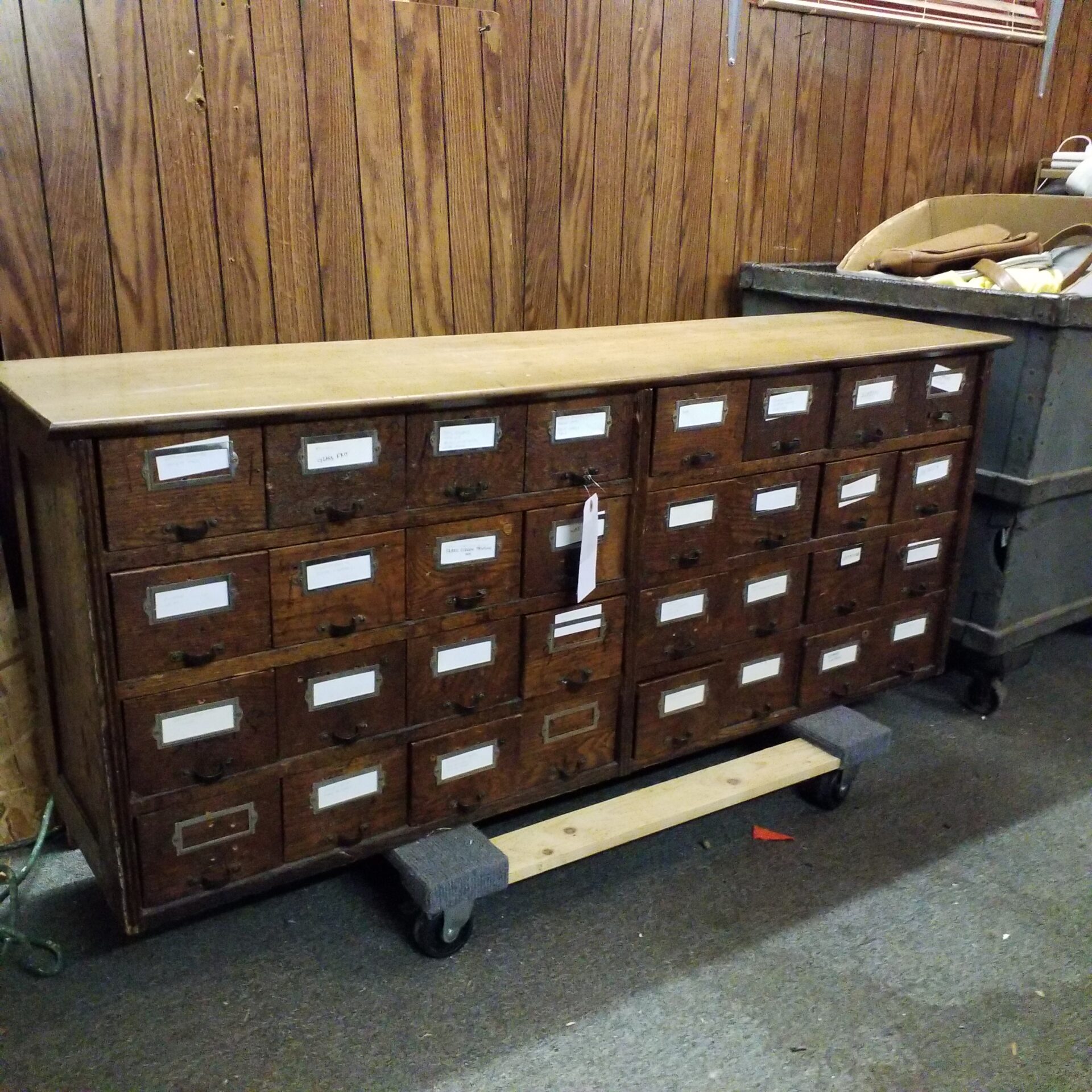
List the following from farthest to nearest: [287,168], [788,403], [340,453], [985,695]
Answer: [985,695] < [287,168] < [788,403] < [340,453]

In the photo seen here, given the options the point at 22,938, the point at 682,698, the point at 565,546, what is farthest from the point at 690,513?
the point at 22,938

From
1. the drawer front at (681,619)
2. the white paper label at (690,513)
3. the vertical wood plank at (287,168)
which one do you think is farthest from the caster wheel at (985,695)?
the vertical wood plank at (287,168)

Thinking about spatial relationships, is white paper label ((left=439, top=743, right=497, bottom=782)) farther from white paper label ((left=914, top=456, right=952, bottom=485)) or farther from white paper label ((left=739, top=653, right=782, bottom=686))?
white paper label ((left=914, top=456, right=952, bottom=485))

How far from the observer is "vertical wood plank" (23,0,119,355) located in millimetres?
1752

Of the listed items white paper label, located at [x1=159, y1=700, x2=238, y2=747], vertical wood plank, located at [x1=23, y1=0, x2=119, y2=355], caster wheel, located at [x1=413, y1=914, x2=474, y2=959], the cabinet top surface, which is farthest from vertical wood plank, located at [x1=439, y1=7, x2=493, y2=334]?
caster wheel, located at [x1=413, y1=914, x2=474, y2=959]

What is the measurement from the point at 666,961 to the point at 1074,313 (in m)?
1.52

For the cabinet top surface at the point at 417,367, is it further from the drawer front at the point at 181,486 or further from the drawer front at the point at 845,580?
the drawer front at the point at 845,580

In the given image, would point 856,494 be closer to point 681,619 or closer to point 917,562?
point 917,562

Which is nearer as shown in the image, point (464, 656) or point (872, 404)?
point (464, 656)

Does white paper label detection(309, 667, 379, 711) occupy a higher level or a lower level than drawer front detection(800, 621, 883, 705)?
higher

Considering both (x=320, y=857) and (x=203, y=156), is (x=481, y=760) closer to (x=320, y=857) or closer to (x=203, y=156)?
(x=320, y=857)

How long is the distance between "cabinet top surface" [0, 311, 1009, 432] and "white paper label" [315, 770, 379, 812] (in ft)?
1.86

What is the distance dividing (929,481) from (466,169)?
→ 113 cm

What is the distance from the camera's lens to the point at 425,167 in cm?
215
